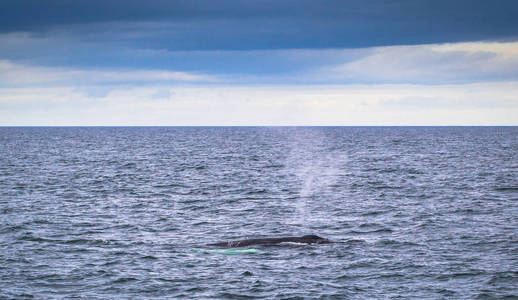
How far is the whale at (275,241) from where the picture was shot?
3366cm

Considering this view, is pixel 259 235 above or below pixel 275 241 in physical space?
below

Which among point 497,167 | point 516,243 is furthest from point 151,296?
point 497,167

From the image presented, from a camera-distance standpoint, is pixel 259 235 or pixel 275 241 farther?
pixel 259 235

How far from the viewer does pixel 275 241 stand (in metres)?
34.4

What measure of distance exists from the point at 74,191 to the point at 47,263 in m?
31.0

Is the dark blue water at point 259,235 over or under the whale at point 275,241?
under

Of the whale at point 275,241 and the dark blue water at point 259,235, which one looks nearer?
the dark blue water at point 259,235

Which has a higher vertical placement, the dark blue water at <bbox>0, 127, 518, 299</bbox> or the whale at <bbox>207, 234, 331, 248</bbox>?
the whale at <bbox>207, 234, 331, 248</bbox>

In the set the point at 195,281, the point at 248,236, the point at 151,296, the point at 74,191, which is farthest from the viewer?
the point at 74,191

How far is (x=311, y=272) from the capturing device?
92.1ft

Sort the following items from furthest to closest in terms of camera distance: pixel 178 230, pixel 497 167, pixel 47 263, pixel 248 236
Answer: pixel 497 167 < pixel 178 230 < pixel 248 236 < pixel 47 263

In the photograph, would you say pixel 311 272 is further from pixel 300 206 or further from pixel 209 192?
pixel 209 192

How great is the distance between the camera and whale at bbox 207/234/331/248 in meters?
33.7

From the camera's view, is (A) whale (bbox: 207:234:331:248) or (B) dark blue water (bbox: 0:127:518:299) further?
(A) whale (bbox: 207:234:331:248)
